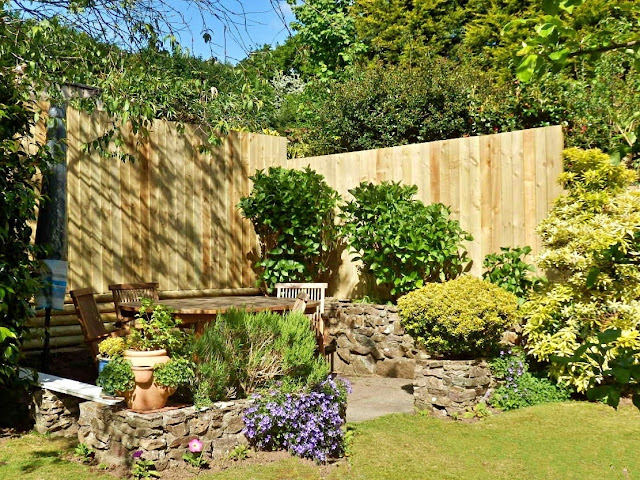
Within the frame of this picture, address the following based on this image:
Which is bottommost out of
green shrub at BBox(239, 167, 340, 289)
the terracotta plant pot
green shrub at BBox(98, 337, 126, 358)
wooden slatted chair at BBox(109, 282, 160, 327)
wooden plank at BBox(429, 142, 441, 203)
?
the terracotta plant pot

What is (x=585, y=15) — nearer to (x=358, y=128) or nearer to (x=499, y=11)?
(x=499, y=11)

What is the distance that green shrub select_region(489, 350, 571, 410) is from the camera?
6012 millimetres

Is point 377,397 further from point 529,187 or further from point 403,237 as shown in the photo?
point 529,187

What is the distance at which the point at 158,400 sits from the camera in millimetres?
4570

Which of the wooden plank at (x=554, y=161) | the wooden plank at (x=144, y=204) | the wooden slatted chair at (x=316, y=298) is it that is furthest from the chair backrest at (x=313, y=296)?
the wooden plank at (x=554, y=161)

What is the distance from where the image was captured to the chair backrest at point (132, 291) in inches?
275

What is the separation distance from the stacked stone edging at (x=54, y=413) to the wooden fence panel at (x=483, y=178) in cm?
412

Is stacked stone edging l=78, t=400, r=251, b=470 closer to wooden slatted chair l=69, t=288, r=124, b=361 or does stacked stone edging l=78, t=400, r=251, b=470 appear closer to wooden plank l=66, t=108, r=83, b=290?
wooden slatted chair l=69, t=288, r=124, b=361

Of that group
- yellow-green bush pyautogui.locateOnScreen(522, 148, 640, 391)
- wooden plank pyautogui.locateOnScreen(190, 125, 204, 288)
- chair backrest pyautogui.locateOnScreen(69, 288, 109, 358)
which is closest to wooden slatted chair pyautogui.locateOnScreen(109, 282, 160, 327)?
chair backrest pyautogui.locateOnScreen(69, 288, 109, 358)

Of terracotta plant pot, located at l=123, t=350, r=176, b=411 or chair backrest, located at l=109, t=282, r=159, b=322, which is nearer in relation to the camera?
terracotta plant pot, located at l=123, t=350, r=176, b=411

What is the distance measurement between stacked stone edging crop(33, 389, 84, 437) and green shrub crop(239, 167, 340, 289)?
136 inches

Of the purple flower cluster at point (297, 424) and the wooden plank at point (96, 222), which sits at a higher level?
the wooden plank at point (96, 222)

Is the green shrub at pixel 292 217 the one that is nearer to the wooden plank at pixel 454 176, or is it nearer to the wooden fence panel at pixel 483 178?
the wooden fence panel at pixel 483 178

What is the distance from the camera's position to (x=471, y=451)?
491cm
